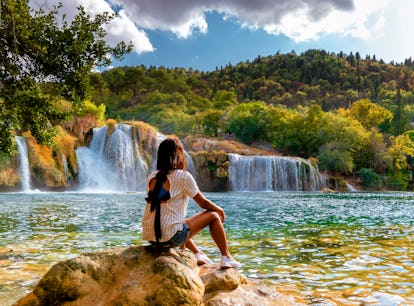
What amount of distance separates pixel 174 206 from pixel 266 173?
43524 millimetres

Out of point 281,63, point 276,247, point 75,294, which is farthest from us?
point 281,63

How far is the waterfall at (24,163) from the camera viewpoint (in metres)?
35.8

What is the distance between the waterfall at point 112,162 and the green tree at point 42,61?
104ft

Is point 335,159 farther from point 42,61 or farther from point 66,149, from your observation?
point 42,61

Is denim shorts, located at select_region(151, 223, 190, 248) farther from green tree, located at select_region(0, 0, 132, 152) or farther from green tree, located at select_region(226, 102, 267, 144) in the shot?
green tree, located at select_region(226, 102, 267, 144)

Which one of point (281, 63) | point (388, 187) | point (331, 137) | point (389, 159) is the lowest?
point (388, 187)

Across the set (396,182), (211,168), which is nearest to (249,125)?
(211,168)

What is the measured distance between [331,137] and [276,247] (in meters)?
51.0

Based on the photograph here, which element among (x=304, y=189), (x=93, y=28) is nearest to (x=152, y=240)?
(x=93, y=28)

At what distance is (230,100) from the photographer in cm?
9994

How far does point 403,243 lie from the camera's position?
10562 mm

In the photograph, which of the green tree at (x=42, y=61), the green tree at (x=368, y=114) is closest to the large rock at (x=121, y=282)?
the green tree at (x=42, y=61)

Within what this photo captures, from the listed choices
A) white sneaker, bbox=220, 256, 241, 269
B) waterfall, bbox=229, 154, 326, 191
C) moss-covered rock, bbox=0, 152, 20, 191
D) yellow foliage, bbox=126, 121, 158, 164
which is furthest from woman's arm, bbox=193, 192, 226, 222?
waterfall, bbox=229, 154, 326, 191

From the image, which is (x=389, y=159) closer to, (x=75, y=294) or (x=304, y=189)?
(x=304, y=189)
